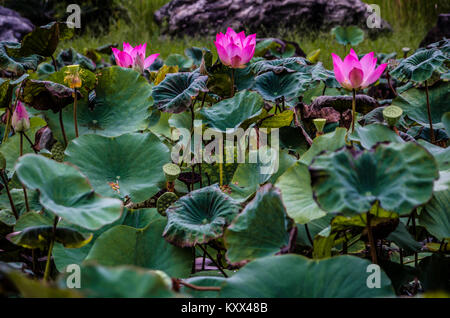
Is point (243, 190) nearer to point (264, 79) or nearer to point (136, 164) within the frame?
point (136, 164)

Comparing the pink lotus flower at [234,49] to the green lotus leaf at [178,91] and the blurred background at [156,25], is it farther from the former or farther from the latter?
the blurred background at [156,25]

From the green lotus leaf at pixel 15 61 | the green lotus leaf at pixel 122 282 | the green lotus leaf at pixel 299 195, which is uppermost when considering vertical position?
the green lotus leaf at pixel 15 61

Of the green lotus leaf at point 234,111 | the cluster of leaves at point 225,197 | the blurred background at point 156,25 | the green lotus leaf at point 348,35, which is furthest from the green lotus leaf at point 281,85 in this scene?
the blurred background at point 156,25

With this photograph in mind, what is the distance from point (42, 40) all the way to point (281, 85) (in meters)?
0.52

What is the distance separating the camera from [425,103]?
1.00m

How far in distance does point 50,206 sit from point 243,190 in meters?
0.37

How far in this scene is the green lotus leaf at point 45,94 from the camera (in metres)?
0.82

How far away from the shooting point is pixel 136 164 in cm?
82

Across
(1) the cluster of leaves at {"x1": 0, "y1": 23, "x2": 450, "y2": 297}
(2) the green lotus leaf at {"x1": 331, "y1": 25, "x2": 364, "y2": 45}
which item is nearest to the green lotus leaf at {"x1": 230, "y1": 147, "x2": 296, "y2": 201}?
(1) the cluster of leaves at {"x1": 0, "y1": 23, "x2": 450, "y2": 297}

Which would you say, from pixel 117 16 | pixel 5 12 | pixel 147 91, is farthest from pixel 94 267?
pixel 117 16

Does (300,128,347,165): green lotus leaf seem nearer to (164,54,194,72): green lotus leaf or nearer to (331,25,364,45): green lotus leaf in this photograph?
(164,54,194,72): green lotus leaf

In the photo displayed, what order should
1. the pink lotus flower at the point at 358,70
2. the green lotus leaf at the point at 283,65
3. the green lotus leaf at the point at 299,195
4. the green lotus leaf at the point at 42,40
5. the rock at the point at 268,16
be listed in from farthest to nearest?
the rock at the point at 268,16
the green lotus leaf at the point at 283,65
the green lotus leaf at the point at 42,40
the pink lotus flower at the point at 358,70
the green lotus leaf at the point at 299,195

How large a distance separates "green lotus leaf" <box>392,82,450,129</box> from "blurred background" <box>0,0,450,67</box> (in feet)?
7.31

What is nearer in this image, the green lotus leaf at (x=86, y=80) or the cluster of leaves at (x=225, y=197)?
the cluster of leaves at (x=225, y=197)
